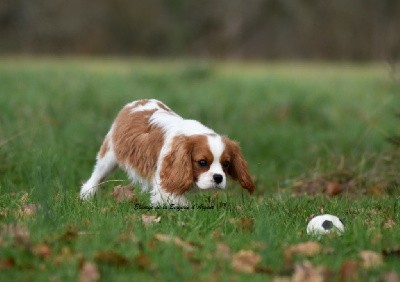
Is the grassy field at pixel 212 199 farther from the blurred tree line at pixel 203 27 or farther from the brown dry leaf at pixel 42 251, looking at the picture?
the blurred tree line at pixel 203 27

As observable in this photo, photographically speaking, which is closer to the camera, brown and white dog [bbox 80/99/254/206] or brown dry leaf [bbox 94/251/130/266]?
brown dry leaf [bbox 94/251/130/266]

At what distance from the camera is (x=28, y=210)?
208 inches

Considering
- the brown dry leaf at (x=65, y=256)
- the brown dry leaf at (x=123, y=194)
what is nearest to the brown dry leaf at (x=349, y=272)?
the brown dry leaf at (x=65, y=256)

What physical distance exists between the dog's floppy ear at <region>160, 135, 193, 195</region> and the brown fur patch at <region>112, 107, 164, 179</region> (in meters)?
0.28

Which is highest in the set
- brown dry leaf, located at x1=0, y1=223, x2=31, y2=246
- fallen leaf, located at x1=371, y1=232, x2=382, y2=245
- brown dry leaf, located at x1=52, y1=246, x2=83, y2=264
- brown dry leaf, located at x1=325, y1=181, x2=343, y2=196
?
brown dry leaf, located at x1=0, y1=223, x2=31, y2=246

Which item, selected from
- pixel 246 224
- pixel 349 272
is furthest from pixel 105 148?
pixel 349 272

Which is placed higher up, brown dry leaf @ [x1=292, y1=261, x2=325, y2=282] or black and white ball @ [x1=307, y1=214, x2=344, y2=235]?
brown dry leaf @ [x1=292, y1=261, x2=325, y2=282]

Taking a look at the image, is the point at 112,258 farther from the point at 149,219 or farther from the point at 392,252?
the point at 392,252

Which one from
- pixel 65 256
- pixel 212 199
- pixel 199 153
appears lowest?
pixel 212 199

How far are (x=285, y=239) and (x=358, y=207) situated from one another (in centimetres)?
134

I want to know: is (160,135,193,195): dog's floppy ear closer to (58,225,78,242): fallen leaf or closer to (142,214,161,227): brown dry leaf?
(142,214,161,227): brown dry leaf

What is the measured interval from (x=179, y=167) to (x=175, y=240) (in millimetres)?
1142

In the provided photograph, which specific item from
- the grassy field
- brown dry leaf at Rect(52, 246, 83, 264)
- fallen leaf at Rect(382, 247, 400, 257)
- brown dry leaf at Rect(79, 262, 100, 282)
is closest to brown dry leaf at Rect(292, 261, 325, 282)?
the grassy field

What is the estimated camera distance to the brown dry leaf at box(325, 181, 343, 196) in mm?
7266
